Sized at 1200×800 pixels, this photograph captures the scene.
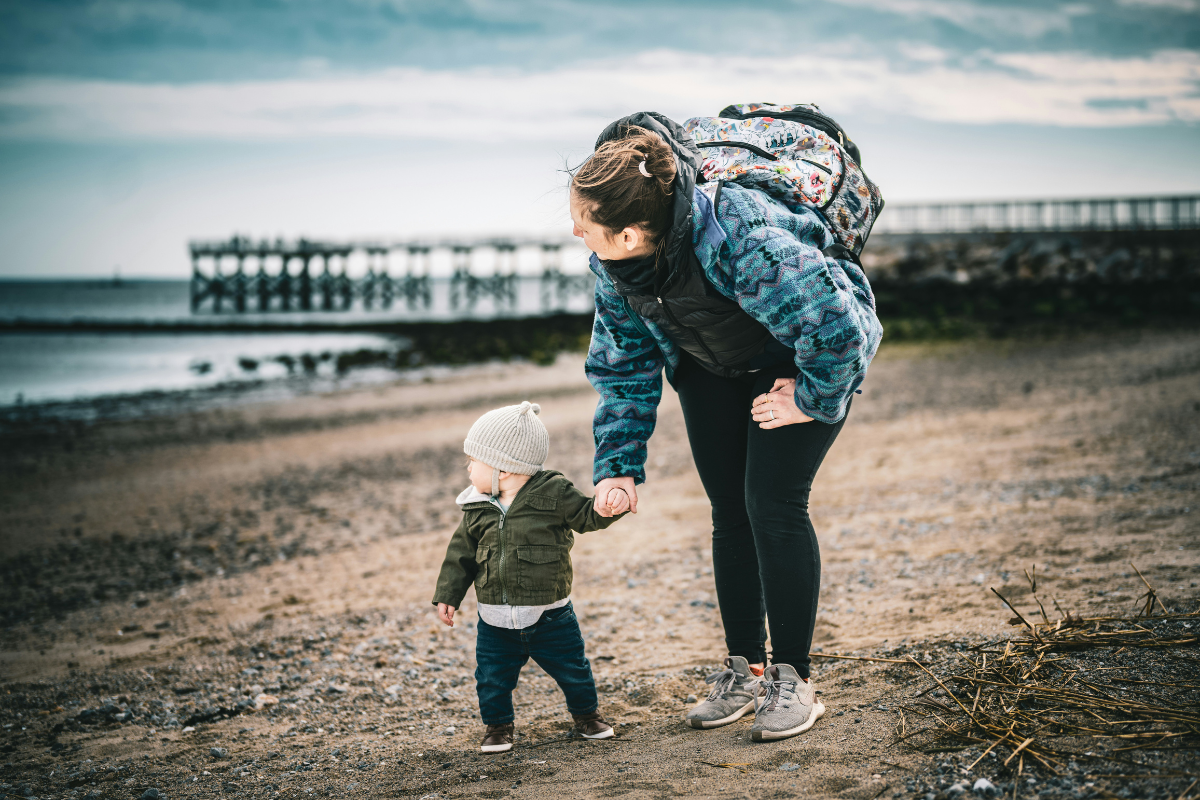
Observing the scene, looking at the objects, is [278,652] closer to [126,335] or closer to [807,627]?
[807,627]

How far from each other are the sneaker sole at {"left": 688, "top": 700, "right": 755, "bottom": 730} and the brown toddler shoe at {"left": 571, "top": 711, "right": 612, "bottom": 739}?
0.84ft

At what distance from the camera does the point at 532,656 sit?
229cm

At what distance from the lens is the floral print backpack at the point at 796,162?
191 centimetres

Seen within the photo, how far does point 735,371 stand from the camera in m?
2.07

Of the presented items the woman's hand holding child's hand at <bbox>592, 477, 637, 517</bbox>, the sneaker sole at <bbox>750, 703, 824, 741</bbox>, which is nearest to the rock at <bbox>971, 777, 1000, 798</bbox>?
the sneaker sole at <bbox>750, 703, 824, 741</bbox>

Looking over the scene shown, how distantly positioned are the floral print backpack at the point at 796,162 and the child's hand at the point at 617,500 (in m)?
0.86

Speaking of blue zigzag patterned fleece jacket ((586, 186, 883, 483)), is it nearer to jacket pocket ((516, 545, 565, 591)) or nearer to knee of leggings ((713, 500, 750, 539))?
knee of leggings ((713, 500, 750, 539))

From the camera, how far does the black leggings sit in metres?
1.99

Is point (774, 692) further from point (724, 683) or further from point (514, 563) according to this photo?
point (514, 563)

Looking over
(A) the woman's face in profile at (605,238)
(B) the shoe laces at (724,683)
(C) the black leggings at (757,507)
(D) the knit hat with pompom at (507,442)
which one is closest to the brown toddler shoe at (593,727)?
(B) the shoe laces at (724,683)

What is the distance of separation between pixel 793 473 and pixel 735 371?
0.30 metres

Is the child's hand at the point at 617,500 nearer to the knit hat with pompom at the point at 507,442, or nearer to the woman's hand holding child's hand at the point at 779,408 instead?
the knit hat with pompom at the point at 507,442

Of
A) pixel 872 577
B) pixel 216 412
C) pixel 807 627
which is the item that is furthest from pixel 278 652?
pixel 216 412

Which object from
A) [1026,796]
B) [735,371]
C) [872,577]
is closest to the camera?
[1026,796]
